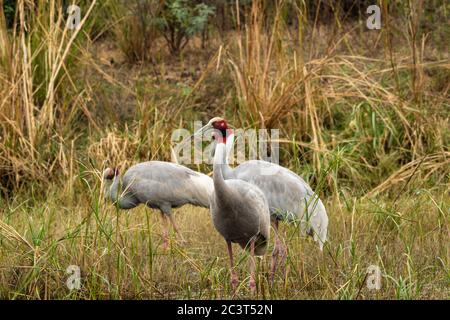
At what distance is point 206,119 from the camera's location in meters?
8.46

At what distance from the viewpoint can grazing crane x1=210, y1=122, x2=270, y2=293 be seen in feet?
15.8

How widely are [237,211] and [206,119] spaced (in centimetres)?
359

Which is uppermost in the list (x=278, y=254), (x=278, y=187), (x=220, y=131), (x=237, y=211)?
(x=220, y=131)

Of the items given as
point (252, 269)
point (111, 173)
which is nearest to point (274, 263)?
point (252, 269)

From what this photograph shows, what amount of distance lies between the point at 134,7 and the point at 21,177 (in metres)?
2.85

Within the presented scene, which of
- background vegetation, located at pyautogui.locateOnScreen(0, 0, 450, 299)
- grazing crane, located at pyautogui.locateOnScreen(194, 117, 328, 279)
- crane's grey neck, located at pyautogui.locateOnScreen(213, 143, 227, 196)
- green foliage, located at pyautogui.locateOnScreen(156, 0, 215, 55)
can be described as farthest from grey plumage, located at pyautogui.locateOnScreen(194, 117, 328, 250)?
green foliage, located at pyautogui.locateOnScreen(156, 0, 215, 55)

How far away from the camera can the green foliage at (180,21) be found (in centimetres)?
908

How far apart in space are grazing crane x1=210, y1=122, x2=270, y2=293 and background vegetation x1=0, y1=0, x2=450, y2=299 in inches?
7.8

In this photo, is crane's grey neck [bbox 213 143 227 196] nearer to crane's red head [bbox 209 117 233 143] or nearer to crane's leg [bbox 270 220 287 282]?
crane's red head [bbox 209 117 233 143]

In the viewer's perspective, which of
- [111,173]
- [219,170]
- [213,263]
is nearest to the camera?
[213,263]

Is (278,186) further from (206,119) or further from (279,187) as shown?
(206,119)

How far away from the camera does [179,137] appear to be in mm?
7738
